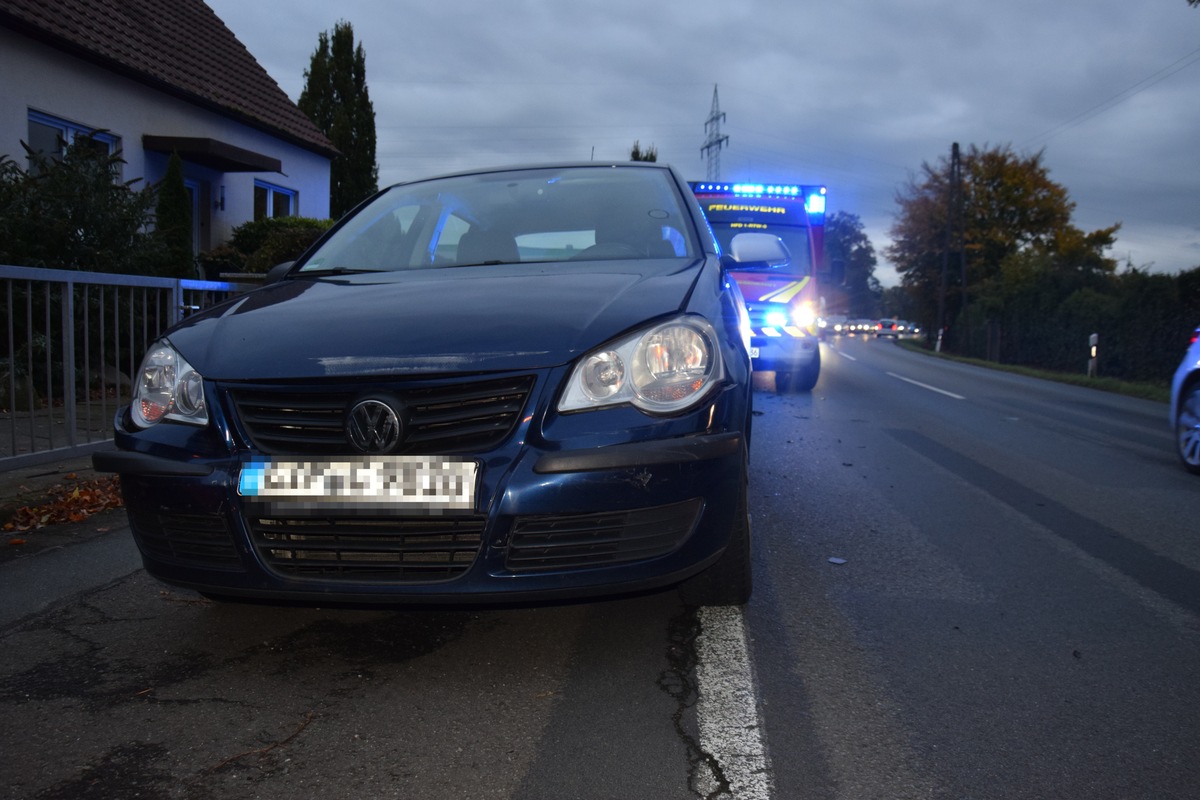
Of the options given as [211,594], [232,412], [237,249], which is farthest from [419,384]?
[237,249]

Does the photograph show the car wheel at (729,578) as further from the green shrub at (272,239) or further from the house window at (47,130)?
the house window at (47,130)

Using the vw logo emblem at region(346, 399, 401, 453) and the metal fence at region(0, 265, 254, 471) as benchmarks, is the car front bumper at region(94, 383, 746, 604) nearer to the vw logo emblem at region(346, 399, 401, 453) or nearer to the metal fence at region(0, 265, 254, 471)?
the vw logo emblem at region(346, 399, 401, 453)

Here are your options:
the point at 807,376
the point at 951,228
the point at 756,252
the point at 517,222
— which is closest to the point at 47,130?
the point at 807,376

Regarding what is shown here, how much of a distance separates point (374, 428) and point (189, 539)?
0.68m

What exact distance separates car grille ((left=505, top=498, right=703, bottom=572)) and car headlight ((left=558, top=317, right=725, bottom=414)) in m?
0.30

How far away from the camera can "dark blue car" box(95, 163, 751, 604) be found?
2.65 meters

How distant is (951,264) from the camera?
5338 centimetres

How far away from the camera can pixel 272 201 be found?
787 inches

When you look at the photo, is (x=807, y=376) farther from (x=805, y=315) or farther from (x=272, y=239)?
(x=272, y=239)

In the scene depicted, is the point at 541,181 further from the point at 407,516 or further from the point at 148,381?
the point at 407,516

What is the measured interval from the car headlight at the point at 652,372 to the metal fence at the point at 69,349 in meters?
3.84

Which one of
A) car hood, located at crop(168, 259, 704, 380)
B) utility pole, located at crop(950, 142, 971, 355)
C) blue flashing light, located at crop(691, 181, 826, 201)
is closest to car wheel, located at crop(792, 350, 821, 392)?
blue flashing light, located at crop(691, 181, 826, 201)

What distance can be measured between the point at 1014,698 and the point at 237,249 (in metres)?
15.6

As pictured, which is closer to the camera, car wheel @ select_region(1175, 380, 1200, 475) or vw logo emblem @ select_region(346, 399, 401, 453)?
vw logo emblem @ select_region(346, 399, 401, 453)
